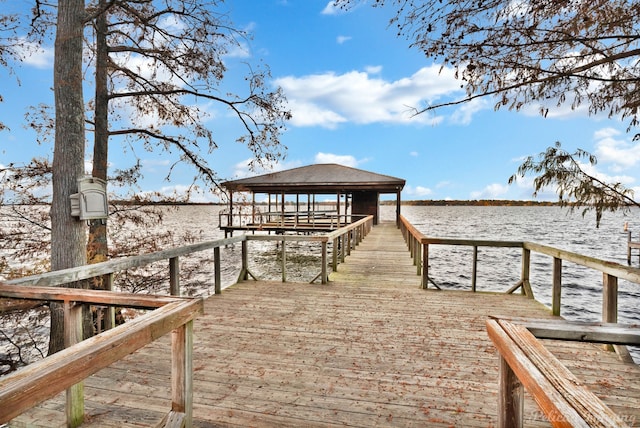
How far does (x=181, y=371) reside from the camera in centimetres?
200

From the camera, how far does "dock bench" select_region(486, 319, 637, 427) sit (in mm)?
979

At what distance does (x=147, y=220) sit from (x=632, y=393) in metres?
8.63

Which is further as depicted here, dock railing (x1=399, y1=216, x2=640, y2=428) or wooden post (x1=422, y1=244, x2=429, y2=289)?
wooden post (x1=422, y1=244, x2=429, y2=289)

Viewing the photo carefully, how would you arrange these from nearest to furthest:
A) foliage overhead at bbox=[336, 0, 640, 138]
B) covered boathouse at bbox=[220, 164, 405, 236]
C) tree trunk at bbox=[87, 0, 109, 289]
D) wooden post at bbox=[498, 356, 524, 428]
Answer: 1. wooden post at bbox=[498, 356, 524, 428]
2. foliage overhead at bbox=[336, 0, 640, 138]
3. tree trunk at bbox=[87, 0, 109, 289]
4. covered boathouse at bbox=[220, 164, 405, 236]

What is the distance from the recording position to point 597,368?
3148 mm

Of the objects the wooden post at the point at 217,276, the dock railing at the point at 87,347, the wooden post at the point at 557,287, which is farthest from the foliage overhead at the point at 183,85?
the wooden post at the point at 557,287

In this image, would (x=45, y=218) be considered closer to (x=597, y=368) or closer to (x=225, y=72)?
(x=225, y=72)

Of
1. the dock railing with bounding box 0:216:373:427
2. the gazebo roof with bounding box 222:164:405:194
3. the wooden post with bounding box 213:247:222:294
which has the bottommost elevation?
the wooden post with bounding box 213:247:222:294

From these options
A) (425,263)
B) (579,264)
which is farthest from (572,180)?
(425,263)

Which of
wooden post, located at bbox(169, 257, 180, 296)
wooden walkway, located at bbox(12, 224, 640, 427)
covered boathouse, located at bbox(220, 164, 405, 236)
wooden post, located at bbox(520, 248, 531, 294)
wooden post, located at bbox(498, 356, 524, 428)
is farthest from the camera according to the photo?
covered boathouse, located at bbox(220, 164, 405, 236)

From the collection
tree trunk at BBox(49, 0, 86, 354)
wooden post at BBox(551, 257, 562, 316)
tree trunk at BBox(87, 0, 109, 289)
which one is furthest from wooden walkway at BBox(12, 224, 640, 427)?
tree trunk at BBox(87, 0, 109, 289)

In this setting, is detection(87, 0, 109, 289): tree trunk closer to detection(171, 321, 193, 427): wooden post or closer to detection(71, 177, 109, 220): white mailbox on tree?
detection(71, 177, 109, 220): white mailbox on tree

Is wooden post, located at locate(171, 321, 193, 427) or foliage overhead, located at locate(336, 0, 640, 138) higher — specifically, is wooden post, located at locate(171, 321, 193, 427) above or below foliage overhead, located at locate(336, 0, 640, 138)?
below

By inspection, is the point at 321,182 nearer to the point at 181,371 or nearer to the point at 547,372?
the point at 181,371
